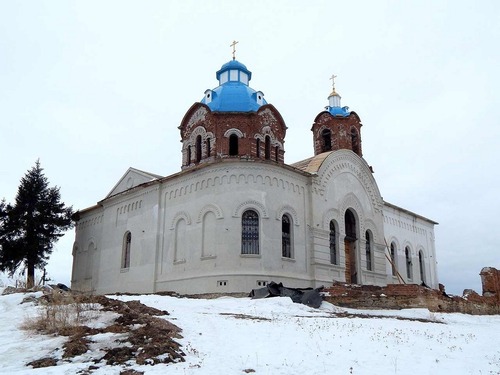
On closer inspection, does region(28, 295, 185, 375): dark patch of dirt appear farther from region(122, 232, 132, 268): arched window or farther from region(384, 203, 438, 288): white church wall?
region(384, 203, 438, 288): white church wall

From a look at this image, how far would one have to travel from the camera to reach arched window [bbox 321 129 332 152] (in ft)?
101

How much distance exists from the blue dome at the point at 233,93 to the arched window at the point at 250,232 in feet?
20.1

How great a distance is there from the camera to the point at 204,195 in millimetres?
23547

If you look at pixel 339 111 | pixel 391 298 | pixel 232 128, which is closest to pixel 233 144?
pixel 232 128

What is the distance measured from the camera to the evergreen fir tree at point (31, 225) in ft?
89.7

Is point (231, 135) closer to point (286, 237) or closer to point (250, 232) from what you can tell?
point (250, 232)

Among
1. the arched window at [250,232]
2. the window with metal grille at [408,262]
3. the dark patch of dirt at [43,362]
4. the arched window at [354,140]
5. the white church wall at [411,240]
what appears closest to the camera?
the dark patch of dirt at [43,362]

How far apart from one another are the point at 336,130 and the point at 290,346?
22.0m

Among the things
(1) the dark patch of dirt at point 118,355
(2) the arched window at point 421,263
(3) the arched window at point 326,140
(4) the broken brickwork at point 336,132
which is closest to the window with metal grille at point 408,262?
(2) the arched window at point 421,263

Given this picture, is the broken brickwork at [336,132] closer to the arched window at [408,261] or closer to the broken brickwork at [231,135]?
the broken brickwork at [231,135]

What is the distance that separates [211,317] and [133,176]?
53.9ft

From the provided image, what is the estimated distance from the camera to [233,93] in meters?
26.9

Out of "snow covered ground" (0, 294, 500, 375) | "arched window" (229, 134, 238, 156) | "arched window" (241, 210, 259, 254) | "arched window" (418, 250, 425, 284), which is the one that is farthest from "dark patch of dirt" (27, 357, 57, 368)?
"arched window" (418, 250, 425, 284)

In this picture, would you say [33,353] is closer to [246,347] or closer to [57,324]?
[57,324]
